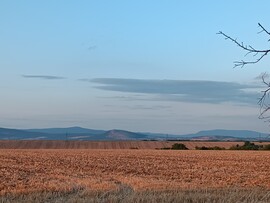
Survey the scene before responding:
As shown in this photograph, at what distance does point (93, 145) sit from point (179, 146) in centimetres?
1972

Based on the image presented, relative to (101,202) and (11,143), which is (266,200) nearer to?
(101,202)

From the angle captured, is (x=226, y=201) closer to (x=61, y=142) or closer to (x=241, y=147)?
(x=241, y=147)

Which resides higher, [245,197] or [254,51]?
[254,51]

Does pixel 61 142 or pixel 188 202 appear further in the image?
pixel 61 142

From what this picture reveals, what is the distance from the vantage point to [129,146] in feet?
408

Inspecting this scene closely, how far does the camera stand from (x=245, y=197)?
11.7m

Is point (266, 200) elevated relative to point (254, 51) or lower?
lower

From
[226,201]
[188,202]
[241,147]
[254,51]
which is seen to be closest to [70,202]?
[188,202]

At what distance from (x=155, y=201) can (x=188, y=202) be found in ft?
3.29

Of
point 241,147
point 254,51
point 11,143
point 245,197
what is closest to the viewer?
point 254,51

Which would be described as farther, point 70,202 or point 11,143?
point 11,143

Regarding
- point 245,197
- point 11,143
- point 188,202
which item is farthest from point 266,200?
point 11,143

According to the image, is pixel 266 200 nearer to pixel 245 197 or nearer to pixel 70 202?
pixel 245 197

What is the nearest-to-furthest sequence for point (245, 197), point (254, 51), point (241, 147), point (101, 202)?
point (254, 51)
point (101, 202)
point (245, 197)
point (241, 147)
